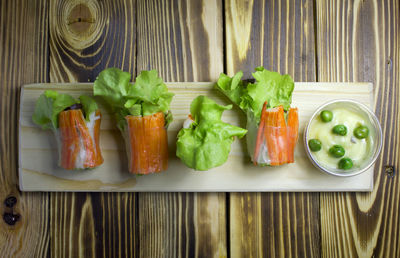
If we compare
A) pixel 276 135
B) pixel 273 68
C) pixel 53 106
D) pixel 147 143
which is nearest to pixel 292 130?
pixel 276 135

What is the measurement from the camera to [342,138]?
3.96 feet

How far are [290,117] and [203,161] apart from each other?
0.42 meters

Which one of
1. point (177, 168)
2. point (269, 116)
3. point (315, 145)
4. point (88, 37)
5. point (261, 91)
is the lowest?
point (177, 168)

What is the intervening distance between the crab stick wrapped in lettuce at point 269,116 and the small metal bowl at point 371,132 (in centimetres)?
8

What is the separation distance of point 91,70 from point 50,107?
0.26 m

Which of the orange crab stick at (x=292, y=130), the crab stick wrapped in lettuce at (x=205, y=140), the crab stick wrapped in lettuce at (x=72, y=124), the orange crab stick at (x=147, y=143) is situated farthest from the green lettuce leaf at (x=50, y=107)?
the orange crab stick at (x=292, y=130)

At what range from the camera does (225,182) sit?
1.25 metres

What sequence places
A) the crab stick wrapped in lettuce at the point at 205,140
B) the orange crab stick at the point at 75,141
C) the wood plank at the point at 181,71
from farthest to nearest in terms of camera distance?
the wood plank at the point at 181,71, the orange crab stick at the point at 75,141, the crab stick wrapped in lettuce at the point at 205,140

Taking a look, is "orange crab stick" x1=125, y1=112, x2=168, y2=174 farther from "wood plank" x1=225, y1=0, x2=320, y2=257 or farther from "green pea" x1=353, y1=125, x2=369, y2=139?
"green pea" x1=353, y1=125, x2=369, y2=139

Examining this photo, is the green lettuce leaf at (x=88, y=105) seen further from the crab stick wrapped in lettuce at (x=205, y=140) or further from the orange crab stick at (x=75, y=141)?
the crab stick wrapped in lettuce at (x=205, y=140)

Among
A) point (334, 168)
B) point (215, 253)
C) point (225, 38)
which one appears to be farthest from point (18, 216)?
point (334, 168)

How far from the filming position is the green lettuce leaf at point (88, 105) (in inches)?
46.2

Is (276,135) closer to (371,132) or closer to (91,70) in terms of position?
(371,132)

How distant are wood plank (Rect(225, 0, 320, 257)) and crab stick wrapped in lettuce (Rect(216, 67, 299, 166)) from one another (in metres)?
0.18
